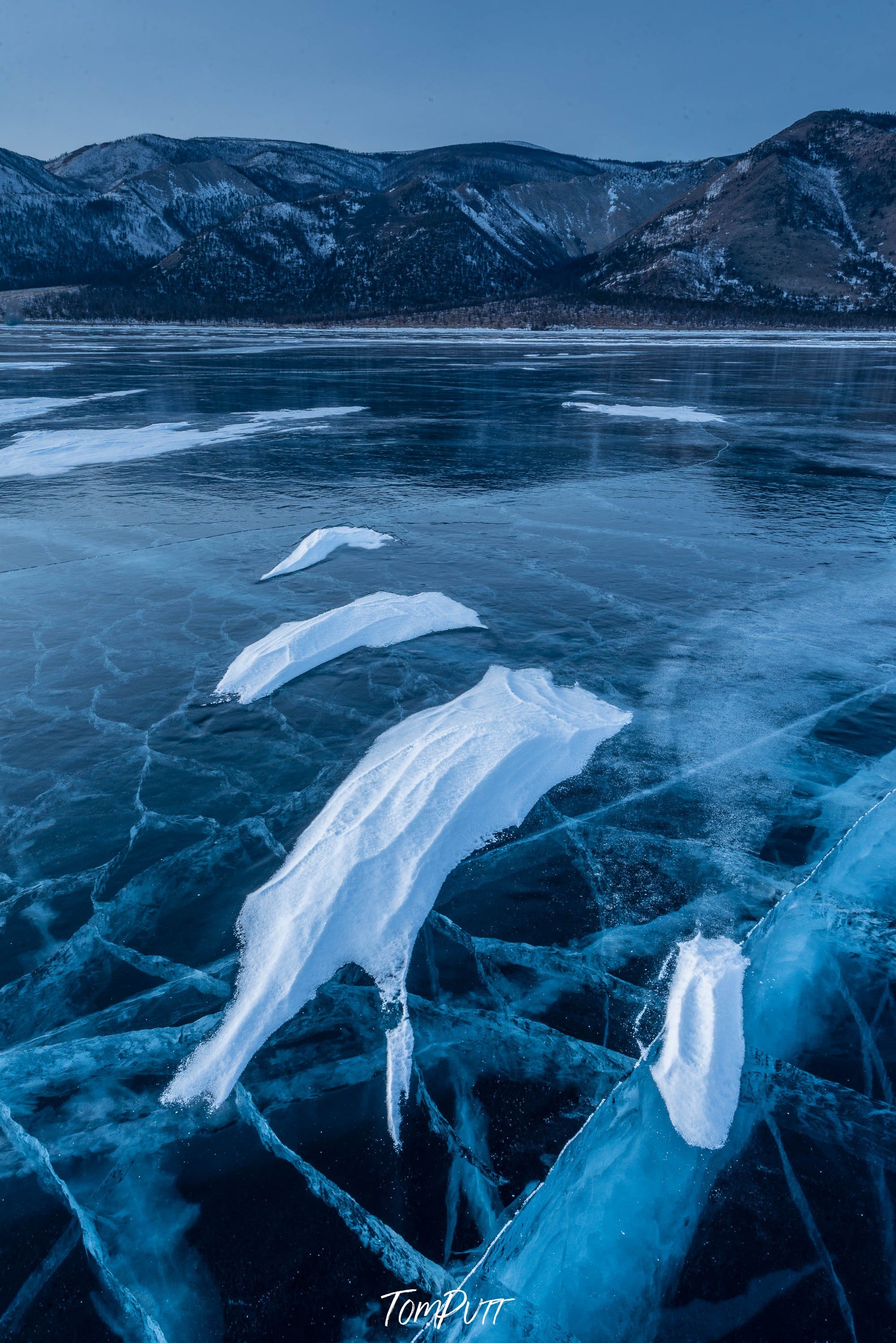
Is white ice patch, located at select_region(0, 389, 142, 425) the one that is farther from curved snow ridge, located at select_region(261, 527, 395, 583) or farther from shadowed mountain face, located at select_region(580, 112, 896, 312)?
shadowed mountain face, located at select_region(580, 112, 896, 312)

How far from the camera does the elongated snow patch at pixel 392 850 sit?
314 cm

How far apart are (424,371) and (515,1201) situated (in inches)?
1395

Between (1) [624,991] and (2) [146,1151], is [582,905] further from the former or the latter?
(2) [146,1151]

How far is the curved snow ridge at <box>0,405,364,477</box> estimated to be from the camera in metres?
14.0

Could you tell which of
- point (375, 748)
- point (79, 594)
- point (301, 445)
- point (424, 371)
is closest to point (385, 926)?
point (375, 748)

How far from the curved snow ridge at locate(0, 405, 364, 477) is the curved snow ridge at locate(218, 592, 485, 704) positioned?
921 centimetres

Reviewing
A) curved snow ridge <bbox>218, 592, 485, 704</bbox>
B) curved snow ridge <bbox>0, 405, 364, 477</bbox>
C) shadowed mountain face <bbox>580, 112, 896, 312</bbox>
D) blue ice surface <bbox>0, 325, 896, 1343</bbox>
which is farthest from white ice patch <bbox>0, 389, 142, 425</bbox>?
shadowed mountain face <bbox>580, 112, 896, 312</bbox>

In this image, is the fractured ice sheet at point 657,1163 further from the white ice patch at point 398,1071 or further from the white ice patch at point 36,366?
the white ice patch at point 36,366

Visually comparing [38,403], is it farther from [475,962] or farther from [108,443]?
[475,962]

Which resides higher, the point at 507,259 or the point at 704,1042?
the point at 507,259

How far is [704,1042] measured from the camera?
2986 mm

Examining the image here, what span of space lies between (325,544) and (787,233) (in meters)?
178

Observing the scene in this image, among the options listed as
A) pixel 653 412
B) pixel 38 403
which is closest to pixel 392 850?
pixel 653 412

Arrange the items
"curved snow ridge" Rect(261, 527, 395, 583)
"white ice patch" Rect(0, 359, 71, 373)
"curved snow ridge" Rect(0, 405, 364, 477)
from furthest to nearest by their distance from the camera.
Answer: "white ice patch" Rect(0, 359, 71, 373) < "curved snow ridge" Rect(0, 405, 364, 477) < "curved snow ridge" Rect(261, 527, 395, 583)
